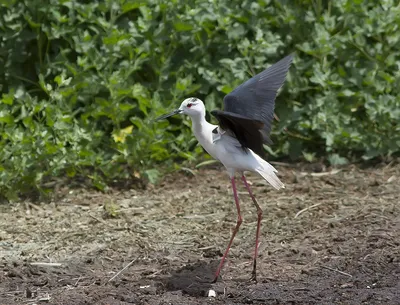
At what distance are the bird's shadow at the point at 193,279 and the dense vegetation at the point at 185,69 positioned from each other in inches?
55.0

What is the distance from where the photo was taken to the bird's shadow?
484cm

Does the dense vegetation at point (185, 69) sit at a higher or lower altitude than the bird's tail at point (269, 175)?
higher

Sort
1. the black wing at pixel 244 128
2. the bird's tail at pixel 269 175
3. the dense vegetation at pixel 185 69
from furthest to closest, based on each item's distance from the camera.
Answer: the dense vegetation at pixel 185 69, the bird's tail at pixel 269 175, the black wing at pixel 244 128

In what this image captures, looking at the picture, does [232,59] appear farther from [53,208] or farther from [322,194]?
[53,208]

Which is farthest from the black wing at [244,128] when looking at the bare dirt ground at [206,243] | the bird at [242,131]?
the bare dirt ground at [206,243]

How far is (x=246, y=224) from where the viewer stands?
5.88 meters

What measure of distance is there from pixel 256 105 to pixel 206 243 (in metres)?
0.98

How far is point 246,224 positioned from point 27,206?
161 centimetres

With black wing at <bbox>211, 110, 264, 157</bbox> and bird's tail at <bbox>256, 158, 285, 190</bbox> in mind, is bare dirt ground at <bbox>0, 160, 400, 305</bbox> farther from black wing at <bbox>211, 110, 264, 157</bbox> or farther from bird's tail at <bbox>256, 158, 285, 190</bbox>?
black wing at <bbox>211, 110, 264, 157</bbox>

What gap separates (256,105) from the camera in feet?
17.6

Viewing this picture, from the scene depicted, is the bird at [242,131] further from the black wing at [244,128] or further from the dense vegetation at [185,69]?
the dense vegetation at [185,69]

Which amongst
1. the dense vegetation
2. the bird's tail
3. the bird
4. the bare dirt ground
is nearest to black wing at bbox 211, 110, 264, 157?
the bird

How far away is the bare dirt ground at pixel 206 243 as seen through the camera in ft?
15.7

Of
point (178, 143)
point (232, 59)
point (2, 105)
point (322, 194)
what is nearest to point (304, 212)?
point (322, 194)
